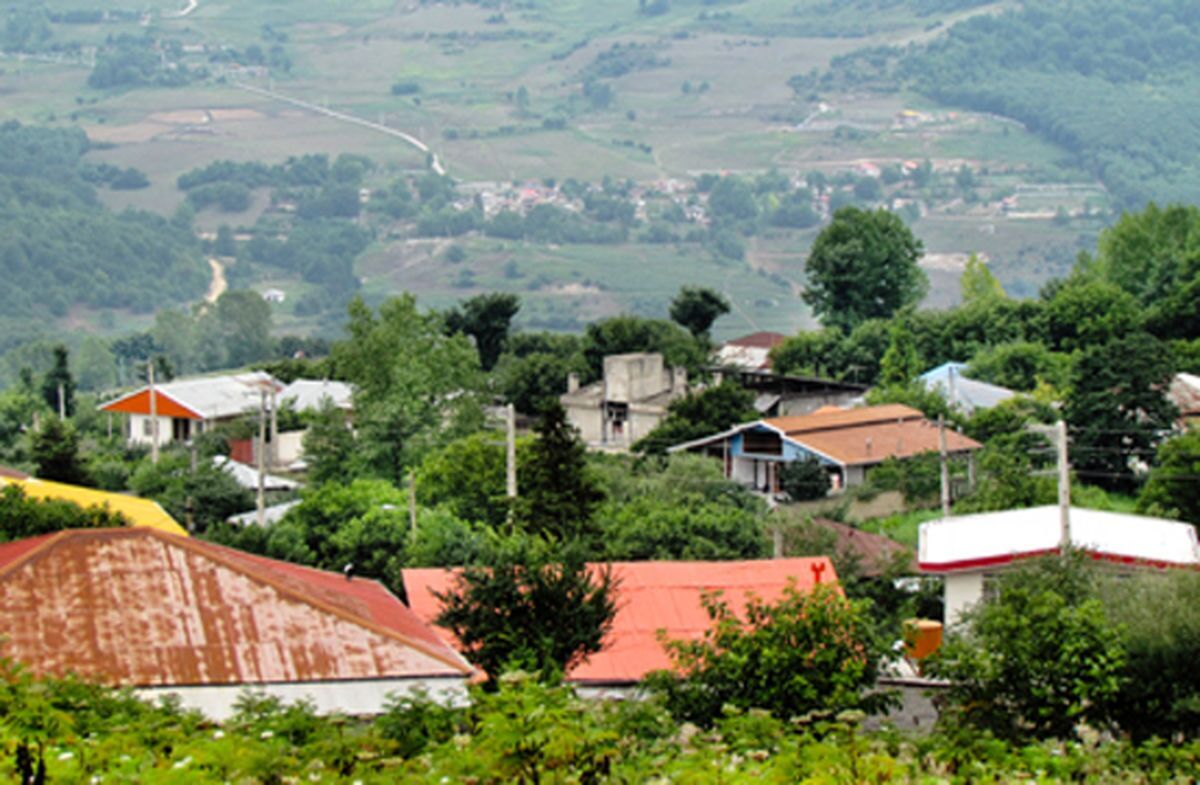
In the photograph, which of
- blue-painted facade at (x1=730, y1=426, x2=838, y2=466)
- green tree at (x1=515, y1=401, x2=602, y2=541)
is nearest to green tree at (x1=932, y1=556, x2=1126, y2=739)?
green tree at (x1=515, y1=401, x2=602, y2=541)

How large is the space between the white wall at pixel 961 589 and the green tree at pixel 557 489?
5.93m

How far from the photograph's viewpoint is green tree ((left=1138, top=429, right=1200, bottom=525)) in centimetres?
3406

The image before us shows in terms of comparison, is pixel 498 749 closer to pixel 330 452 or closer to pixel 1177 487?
pixel 1177 487

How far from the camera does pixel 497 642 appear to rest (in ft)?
57.8

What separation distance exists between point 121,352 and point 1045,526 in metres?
95.2

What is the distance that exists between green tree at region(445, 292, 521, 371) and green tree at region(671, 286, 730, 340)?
21.4 ft

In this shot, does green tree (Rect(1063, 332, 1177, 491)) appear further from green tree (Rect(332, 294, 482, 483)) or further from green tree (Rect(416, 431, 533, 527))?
green tree (Rect(332, 294, 482, 483))

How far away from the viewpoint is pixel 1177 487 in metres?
34.5

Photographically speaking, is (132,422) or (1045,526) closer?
(1045,526)

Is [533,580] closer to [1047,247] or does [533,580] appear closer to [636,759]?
[636,759]

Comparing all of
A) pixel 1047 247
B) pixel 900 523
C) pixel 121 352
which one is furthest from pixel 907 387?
pixel 1047 247

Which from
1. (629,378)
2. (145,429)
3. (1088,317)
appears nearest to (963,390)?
(1088,317)

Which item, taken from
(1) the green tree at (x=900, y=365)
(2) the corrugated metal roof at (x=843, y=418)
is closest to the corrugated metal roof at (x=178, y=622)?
(2) the corrugated metal roof at (x=843, y=418)

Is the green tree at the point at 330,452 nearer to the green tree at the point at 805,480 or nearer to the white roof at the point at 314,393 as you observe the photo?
the green tree at the point at 805,480
